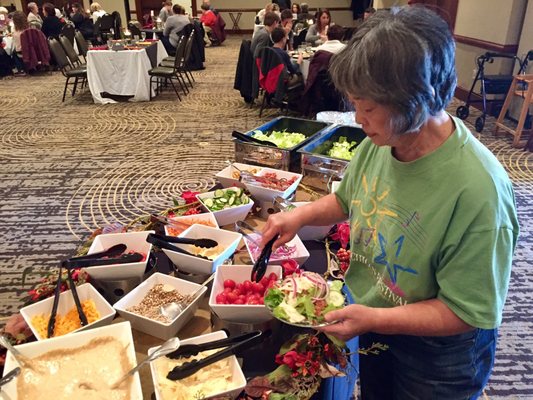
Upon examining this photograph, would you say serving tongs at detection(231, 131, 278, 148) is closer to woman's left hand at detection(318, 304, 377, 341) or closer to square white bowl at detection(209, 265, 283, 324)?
square white bowl at detection(209, 265, 283, 324)

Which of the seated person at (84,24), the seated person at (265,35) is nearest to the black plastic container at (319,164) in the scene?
the seated person at (265,35)

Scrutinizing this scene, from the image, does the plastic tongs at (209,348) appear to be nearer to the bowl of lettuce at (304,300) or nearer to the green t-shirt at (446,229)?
the bowl of lettuce at (304,300)

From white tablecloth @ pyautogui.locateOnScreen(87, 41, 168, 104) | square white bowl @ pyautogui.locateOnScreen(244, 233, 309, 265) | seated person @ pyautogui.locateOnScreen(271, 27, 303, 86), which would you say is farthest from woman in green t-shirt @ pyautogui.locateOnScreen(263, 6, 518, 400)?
white tablecloth @ pyautogui.locateOnScreen(87, 41, 168, 104)

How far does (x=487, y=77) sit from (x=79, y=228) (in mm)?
4223

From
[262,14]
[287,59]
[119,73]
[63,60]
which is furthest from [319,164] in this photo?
[262,14]

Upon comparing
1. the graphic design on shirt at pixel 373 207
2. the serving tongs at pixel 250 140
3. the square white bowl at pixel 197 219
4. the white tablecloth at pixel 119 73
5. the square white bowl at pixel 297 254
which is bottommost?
the white tablecloth at pixel 119 73

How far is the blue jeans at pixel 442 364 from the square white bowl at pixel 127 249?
64 centimetres

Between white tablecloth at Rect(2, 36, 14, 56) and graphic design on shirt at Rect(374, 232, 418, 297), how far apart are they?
8406mm

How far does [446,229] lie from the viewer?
2.53 feet

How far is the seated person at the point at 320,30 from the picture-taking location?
6465 millimetres

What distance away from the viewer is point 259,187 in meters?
1.57

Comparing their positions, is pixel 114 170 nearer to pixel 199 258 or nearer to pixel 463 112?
pixel 199 258

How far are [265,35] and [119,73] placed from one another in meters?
1.96

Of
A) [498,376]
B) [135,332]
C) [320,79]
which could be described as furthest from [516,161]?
[135,332]
